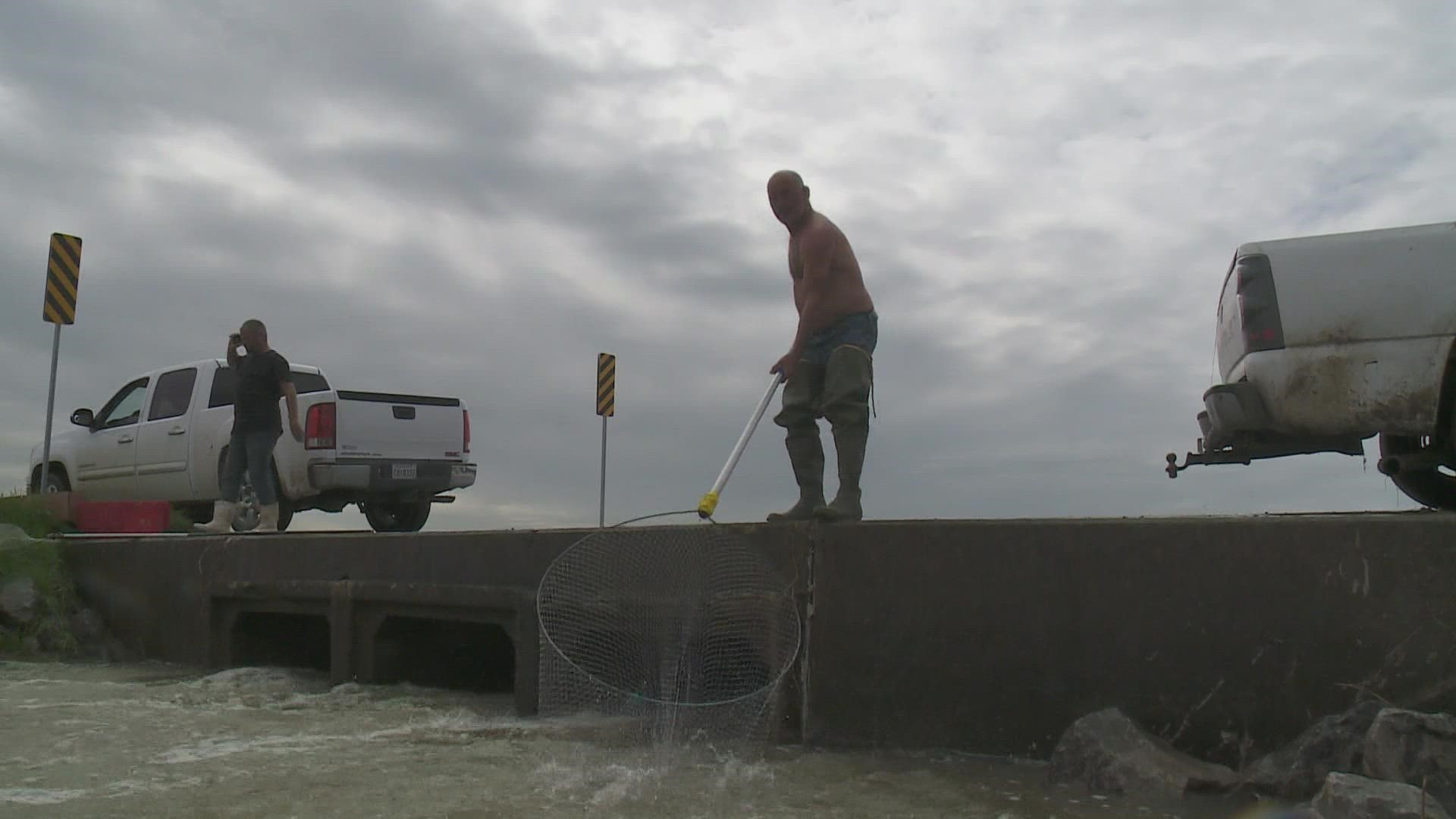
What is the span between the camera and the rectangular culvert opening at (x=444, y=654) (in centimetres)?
631

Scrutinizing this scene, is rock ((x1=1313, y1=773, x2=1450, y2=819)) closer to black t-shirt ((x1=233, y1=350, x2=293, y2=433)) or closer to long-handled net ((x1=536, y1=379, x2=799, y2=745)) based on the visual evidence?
long-handled net ((x1=536, y1=379, x2=799, y2=745))

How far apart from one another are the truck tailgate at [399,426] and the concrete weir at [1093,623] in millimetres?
6530

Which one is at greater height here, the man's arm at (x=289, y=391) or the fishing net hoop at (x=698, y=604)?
the man's arm at (x=289, y=391)

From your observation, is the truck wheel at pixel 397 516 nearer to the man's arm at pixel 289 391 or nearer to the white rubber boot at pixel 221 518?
the white rubber boot at pixel 221 518

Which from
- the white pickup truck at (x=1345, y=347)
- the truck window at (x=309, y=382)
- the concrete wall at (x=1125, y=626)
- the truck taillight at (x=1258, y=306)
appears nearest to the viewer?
the concrete wall at (x=1125, y=626)

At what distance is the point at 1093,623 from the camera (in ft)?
13.4

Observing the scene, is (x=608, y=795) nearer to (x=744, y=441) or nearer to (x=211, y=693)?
(x=744, y=441)

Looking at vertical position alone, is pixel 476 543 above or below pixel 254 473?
below

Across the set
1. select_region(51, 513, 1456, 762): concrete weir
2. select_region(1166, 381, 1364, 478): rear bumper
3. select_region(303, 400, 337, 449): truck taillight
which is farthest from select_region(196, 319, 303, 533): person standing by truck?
select_region(1166, 381, 1364, 478): rear bumper

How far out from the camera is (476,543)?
19.3 feet

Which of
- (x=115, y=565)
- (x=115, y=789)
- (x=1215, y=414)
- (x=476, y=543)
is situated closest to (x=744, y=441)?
(x=476, y=543)

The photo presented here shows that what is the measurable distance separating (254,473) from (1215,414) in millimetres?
7044

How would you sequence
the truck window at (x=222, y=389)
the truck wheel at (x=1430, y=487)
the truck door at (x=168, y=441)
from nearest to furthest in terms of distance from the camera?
the truck wheel at (x=1430, y=487) < the truck window at (x=222, y=389) < the truck door at (x=168, y=441)

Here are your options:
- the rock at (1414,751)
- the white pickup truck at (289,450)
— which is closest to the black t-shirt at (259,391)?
the white pickup truck at (289,450)
